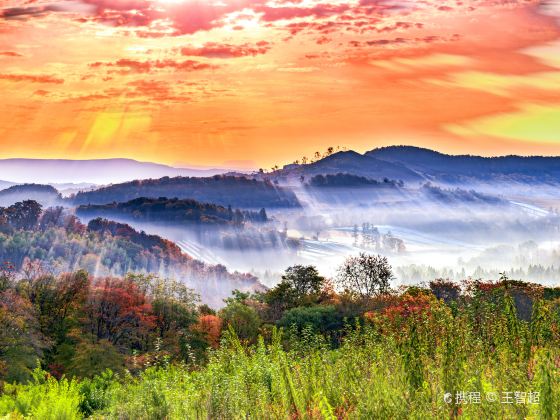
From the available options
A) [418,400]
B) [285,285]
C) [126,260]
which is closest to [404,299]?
[285,285]

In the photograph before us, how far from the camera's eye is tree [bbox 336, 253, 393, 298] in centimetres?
4719

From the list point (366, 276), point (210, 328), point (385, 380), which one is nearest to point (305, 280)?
point (366, 276)

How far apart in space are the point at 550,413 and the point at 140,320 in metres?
30.9

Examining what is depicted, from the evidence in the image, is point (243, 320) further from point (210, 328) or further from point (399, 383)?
point (399, 383)

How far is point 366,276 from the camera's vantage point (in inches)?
1946

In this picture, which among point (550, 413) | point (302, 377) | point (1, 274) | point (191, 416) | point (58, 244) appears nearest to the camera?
point (550, 413)

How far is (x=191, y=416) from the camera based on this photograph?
10.9m

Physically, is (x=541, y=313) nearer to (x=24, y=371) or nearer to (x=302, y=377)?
(x=302, y=377)

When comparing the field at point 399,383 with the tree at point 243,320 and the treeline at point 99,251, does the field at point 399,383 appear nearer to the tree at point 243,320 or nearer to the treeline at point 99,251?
the tree at point 243,320

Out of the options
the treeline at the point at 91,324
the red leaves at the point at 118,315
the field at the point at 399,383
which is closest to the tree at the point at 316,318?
the treeline at the point at 91,324

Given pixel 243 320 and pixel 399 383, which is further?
pixel 243 320

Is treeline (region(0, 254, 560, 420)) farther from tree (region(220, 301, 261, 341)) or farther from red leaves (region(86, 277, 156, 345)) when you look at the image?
red leaves (region(86, 277, 156, 345))

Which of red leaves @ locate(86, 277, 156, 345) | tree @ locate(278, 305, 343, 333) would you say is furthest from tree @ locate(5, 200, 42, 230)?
tree @ locate(278, 305, 343, 333)

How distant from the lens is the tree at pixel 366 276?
155ft
